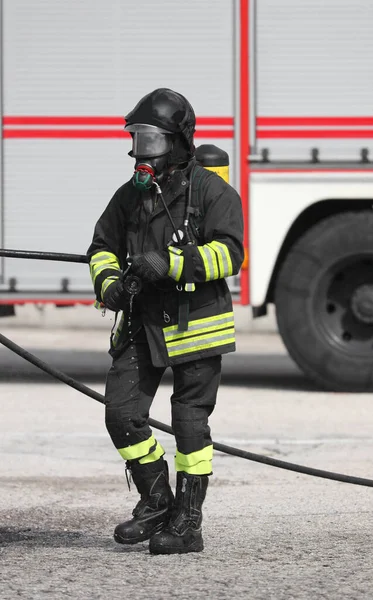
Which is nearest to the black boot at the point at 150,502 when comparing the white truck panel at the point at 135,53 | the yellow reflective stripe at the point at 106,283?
the yellow reflective stripe at the point at 106,283

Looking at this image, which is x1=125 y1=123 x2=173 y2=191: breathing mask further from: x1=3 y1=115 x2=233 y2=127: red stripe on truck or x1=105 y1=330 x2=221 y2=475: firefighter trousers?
x1=3 y1=115 x2=233 y2=127: red stripe on truck

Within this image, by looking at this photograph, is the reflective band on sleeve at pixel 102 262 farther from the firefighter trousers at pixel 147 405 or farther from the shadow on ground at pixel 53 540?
the shadow on ground at pixel 53 540

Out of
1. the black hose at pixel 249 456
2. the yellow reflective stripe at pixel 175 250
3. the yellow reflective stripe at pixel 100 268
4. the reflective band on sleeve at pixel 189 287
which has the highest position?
the yellow reflective stripe at pixel 175 250

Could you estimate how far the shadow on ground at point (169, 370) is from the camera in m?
10.7

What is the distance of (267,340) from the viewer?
47.8ft

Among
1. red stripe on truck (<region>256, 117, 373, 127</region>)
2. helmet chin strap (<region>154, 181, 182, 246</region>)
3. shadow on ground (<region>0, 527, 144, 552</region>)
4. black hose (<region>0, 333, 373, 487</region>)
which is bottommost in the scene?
shadow on ground (<region>0, 527, 144, 552</region>)

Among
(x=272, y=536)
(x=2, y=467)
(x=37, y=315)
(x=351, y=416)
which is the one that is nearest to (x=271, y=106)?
(x=351, y=416)

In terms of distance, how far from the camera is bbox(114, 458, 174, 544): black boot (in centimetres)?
508

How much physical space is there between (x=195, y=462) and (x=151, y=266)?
0.68m

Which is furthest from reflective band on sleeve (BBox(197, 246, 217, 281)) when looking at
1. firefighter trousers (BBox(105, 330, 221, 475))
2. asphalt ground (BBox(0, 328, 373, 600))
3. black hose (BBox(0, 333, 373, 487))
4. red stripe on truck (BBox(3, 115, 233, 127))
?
red stripe on truck (BBox(3, 115, 233, 127))

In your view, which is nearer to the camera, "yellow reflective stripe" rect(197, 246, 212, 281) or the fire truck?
"yellow reflective stripe" rect(197, 246, 212, 281)

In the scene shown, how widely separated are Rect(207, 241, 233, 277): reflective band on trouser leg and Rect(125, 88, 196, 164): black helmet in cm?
34

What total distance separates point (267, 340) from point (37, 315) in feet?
8.94

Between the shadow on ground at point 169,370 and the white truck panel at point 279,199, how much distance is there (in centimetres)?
100
